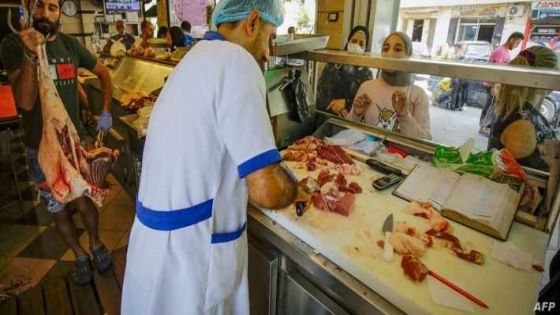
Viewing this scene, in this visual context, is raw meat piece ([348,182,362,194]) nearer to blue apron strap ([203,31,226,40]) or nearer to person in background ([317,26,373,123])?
blue apron strap ([203,31,226,40])

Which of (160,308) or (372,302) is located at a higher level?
(372,302)

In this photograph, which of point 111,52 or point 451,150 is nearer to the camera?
point 451,150

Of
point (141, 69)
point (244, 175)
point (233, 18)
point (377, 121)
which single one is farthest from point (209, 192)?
point (141, 69)

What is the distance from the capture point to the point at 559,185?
3.66ft

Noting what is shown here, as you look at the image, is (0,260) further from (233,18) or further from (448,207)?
(448,207)

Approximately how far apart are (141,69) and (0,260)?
2442mm

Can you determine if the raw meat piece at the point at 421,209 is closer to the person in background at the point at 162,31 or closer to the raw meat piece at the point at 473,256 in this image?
the raw meat piece at the point at 473,256

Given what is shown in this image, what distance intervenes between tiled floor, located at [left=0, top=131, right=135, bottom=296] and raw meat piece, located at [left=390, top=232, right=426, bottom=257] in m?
2.44

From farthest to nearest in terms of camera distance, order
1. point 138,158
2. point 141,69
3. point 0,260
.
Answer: point 141,69, point 138,158, point 0,260

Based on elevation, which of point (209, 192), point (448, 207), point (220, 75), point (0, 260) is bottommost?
point (0, 260)

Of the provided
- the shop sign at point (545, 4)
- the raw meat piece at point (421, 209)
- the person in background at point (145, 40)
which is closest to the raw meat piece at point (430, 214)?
the raw meat piece at point (421, 209)

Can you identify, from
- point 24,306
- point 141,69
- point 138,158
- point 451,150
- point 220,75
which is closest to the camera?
point 220,75

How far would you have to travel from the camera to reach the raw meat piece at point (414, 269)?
3.15 ft

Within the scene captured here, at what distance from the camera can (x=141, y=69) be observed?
3.94 meters
